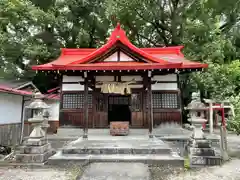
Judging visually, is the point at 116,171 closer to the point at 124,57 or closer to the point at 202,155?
the point at 202,155

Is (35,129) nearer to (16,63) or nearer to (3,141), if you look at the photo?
(3,141)

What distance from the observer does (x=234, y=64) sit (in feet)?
44.6

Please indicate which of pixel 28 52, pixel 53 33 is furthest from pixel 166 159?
pixel 53 33

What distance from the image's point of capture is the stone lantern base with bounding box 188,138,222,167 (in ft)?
20.0

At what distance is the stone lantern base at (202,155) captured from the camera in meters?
6.10

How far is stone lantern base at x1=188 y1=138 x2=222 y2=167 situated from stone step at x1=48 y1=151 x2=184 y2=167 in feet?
1.38

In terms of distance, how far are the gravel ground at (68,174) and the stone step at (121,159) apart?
466mm

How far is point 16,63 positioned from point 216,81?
16.9 m

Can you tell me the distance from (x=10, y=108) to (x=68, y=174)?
19.5 ft

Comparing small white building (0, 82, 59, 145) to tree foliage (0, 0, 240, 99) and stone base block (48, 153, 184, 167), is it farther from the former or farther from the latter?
tree foliage (0, 0, 240, 99)

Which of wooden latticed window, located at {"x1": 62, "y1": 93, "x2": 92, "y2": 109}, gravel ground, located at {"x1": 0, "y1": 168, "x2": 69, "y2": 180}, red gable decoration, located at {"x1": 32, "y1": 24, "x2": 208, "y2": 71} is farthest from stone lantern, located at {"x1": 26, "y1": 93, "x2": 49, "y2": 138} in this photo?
wooden latticed window, located at {"x1": 62, "y1": 93, "x2": 92, "y2": 109}

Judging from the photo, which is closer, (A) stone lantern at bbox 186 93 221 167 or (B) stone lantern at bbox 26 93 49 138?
(A) stone lantern at bbox 186 93 221 167

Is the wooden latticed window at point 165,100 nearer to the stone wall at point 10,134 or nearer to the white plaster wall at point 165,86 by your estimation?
the white plaster wall at point 165,86

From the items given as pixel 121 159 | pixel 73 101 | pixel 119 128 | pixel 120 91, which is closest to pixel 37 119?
pixel 121 159
